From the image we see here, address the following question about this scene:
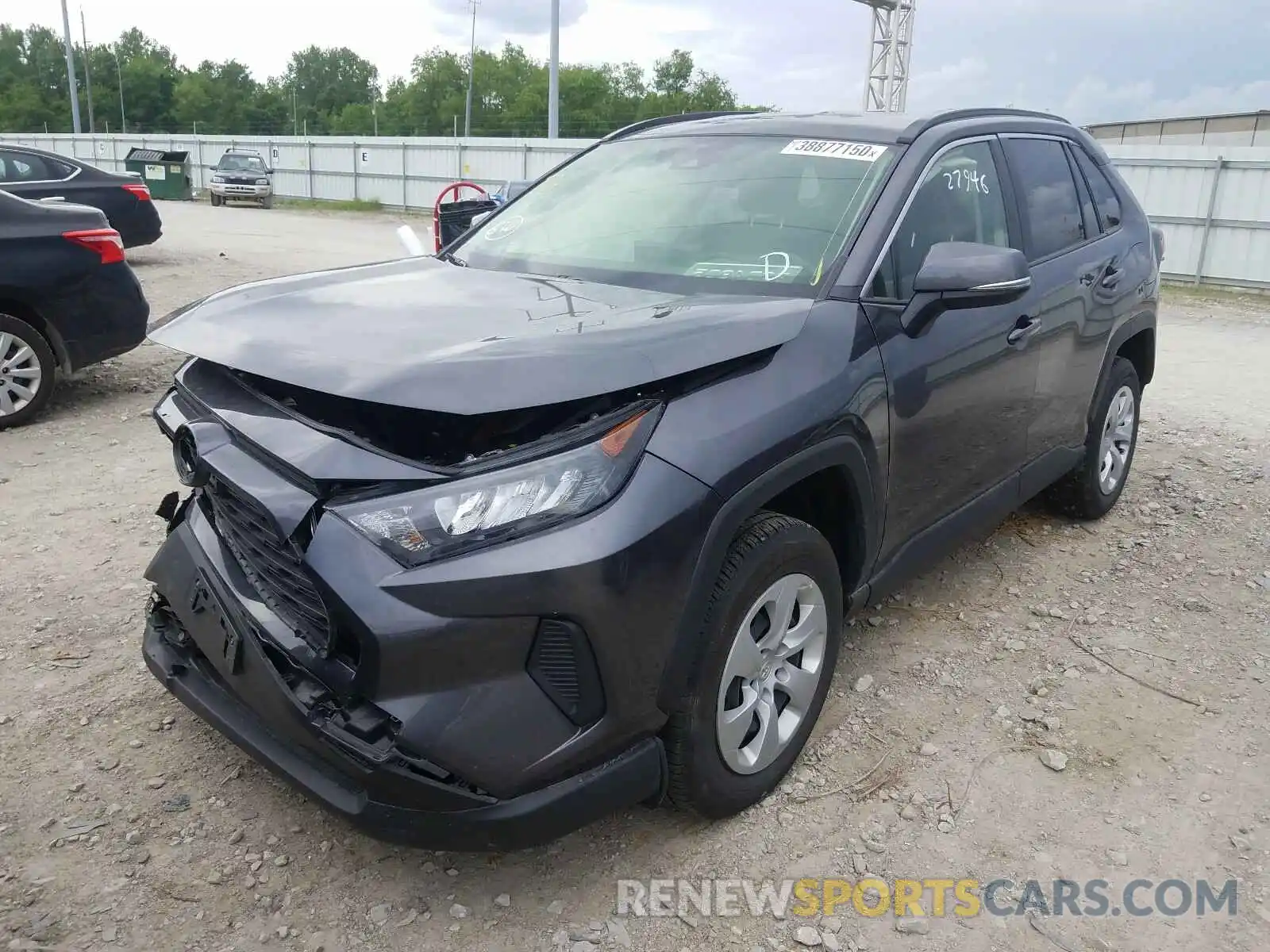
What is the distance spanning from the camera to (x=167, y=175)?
97.1 ft

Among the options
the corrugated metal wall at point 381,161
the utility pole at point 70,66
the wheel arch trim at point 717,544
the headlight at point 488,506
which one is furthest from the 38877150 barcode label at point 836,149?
the utility pole at point 70,66

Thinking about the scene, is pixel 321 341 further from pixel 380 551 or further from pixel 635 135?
pixel 635 135

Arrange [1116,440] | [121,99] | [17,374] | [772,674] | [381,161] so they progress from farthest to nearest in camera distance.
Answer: [121,99] → [381,161] → [17,374] → [1116,440] → [772,674]

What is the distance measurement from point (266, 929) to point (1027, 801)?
6.60 feet

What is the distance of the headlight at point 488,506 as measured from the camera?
2.04 meters

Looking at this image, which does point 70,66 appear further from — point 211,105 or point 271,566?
point 271,566

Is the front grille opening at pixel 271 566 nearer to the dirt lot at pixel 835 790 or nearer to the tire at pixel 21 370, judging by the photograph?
the dirt lot at pixel 835 790

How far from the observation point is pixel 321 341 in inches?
93.0

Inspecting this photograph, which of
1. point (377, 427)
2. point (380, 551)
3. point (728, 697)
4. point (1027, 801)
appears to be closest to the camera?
point (380, 551)

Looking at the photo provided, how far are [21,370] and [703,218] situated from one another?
4678 millimetres

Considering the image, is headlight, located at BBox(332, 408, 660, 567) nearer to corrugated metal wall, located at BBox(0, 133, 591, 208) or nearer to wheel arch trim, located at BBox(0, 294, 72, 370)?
wheel arch trim, located at BBox(0, 294, 72, 370)

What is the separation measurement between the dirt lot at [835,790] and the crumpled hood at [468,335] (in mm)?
1222

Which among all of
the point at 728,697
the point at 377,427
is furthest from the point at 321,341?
the point at 728,697
